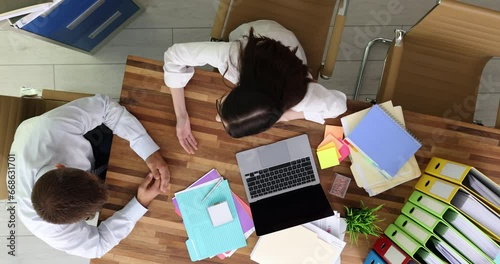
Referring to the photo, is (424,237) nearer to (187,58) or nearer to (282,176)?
(282,176)

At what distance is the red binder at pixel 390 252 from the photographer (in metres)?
1.43

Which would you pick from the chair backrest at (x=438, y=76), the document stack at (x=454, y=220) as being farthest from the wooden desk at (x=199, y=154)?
the chair backrest at (x=438, y=76)

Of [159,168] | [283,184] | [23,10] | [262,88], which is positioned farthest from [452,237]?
[23,10]

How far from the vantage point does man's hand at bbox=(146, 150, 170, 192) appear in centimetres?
148

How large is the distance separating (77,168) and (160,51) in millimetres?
1168

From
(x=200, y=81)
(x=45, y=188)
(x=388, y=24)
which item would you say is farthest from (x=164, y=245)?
(x=388, y=24)

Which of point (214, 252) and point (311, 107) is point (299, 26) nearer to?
point (311, 107)

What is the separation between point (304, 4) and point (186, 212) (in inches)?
45.2

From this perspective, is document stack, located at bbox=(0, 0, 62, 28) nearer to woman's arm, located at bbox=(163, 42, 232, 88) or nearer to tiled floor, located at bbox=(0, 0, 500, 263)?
woman's arm, located at bbox=(163, 42, 232, 88)

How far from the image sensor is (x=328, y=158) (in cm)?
154

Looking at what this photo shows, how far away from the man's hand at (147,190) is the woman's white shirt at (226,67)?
0.38 meters

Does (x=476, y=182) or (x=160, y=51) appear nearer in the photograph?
(x=476, y=182)

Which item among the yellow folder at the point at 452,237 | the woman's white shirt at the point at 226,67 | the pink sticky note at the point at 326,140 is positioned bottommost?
the yellow folder at the point at 452,237

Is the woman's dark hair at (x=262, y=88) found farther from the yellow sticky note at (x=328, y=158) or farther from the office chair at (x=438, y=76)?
the office chair at (x=438, y=76)
